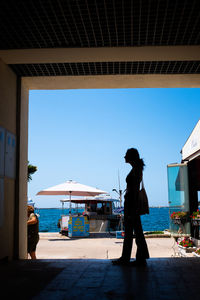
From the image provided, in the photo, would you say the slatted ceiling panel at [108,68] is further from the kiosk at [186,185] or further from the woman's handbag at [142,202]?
the kiosk at [186,185]

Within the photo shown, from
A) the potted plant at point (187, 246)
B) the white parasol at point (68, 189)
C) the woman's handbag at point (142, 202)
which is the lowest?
the potted plant at point (187, 246)

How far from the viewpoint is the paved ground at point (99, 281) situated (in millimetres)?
3098

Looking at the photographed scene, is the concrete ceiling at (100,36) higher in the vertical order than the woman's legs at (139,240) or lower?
higher

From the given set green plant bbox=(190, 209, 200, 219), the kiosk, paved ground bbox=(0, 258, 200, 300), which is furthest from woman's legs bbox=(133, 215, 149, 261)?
the kiosk

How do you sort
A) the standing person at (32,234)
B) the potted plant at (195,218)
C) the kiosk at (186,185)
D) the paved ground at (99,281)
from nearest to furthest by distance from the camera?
1. the paved ground at (99,281)
2. the standing person at (32,234)
3. the potted plant at (195,218)
4. the kiosk at (186,185)

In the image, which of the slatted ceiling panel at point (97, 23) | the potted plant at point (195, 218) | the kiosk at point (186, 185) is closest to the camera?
the slatted ceiling panel at point (97, 23)

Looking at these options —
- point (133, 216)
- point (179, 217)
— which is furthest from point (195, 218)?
point (133, 216)

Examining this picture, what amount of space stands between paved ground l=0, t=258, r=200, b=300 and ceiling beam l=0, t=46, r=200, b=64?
9.60 feet

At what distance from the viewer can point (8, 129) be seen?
223 inches

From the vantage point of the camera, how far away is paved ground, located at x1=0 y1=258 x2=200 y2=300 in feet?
10.2

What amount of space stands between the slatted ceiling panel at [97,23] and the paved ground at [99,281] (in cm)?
296

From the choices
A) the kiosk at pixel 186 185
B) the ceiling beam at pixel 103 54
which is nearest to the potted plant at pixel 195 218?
the kiosk at pixel 186 185

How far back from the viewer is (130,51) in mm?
5363

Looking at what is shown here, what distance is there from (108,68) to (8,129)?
1.91 meters
